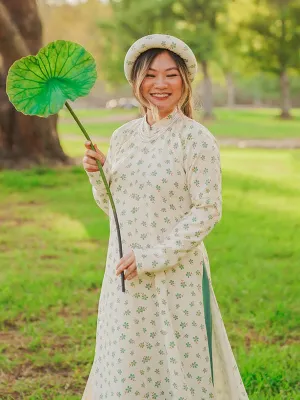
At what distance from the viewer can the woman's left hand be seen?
284cm

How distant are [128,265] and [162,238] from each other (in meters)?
0.18

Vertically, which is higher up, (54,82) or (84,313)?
(54,82)

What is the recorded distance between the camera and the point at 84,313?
5414mm

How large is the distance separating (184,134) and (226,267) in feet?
12.6

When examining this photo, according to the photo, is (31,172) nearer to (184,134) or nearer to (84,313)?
(84,313)

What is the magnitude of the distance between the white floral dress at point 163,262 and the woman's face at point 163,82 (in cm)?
7

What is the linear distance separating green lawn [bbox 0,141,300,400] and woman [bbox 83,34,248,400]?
3.71ft

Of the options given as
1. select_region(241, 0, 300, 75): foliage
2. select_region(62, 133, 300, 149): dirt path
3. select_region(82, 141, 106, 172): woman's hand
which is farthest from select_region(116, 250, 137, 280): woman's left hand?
select_region(241, 0, 300, 75): foliage

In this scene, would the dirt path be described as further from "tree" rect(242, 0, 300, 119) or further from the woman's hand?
the woman's hand

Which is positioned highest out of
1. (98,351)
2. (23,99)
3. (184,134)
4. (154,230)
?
(23,99)

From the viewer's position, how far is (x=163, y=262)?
2.84 m

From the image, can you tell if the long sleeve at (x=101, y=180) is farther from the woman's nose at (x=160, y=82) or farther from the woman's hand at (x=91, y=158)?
the woman's nose at (x=160, y=82)

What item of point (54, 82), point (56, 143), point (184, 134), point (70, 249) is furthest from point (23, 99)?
point (56, 143)

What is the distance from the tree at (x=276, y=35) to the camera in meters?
37.5
